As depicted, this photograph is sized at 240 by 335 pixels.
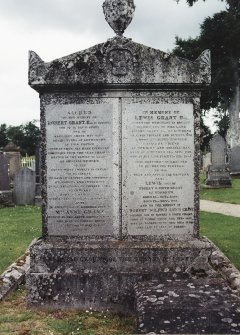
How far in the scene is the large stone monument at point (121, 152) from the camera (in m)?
5.41

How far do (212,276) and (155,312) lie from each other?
169 cm

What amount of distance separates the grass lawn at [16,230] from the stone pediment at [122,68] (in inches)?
128

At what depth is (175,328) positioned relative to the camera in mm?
3590

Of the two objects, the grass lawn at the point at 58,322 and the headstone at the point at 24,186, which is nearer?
the grass lawn at the point at 58,322

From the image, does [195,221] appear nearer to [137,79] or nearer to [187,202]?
[187,202]

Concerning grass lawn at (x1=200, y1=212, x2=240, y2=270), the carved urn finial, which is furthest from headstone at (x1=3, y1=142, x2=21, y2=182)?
the carved urn finial

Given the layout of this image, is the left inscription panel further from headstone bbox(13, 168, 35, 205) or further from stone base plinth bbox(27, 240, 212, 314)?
headstone bbox(13, 168, 35, 205)

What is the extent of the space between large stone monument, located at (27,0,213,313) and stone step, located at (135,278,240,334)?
0.81 m

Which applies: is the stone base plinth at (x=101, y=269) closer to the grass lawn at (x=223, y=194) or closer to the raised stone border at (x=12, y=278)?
the raised stone border at (x=12, y=278)

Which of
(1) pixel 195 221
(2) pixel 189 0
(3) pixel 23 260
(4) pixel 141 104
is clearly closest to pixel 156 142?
(4) pixel 141 104

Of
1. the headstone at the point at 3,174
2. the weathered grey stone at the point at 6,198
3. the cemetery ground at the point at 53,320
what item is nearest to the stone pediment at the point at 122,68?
the cemetery ground at the point at 53,320

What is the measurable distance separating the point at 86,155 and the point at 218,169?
1636cm

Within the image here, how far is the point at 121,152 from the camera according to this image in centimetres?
552

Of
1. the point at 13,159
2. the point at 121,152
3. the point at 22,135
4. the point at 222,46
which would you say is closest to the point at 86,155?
the point at 121,152
